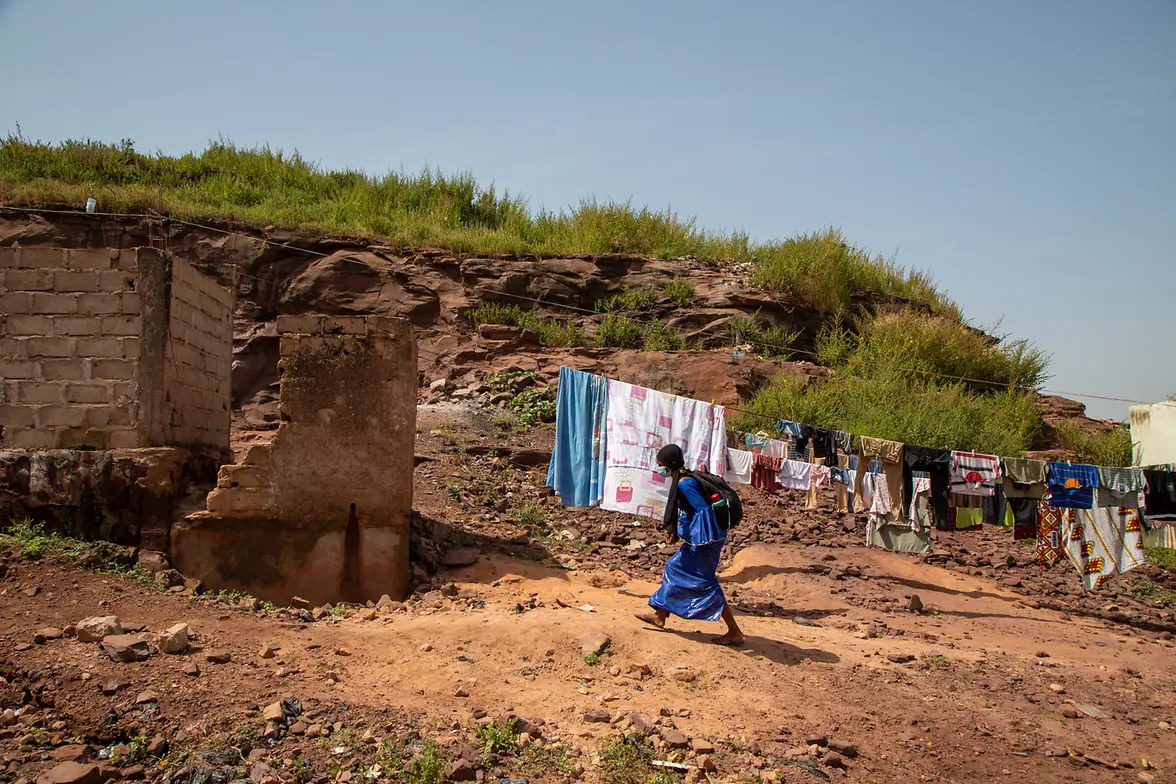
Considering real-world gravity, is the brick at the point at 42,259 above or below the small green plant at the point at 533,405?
above

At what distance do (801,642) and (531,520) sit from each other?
384 centimetres

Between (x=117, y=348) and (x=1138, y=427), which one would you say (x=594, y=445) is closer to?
(x=117, y=348)

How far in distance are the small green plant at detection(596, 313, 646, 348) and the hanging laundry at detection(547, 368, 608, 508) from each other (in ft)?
24.4

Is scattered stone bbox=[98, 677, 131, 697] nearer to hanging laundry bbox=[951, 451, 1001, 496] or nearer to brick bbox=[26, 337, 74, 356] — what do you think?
brick bbox=[26, 337, 74, 356]

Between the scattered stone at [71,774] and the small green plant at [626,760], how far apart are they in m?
2.39

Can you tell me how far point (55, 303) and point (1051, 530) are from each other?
931 centimetres

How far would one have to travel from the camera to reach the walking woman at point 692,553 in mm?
5891

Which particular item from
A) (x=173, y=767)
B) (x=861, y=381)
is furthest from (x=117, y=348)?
(x=861, y=381)

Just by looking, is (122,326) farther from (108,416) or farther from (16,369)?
(16,369)

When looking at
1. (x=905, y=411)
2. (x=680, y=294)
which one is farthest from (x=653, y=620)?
(x=680, y=294)

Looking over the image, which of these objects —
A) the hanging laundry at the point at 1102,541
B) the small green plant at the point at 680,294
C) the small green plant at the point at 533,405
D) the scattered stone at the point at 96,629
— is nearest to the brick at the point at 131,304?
the scattered stone at the point at 96,629

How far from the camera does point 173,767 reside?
409 centimetres

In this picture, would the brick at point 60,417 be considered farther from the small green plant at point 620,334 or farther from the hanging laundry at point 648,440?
the small green plant at point 620,334

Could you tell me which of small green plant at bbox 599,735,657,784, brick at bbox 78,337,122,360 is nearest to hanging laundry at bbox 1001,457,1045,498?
small green plant at bbox 599,735,657,784
